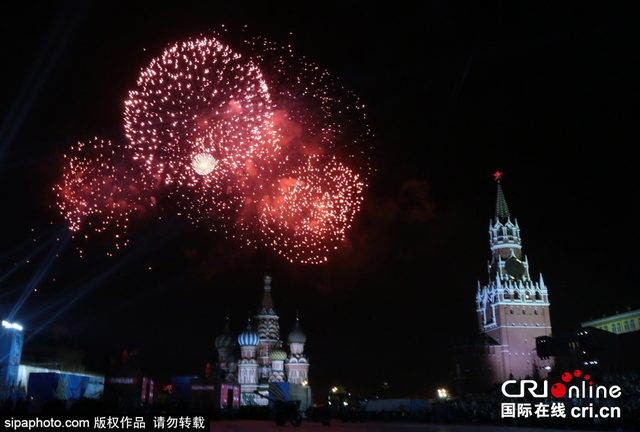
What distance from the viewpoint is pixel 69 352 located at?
6588 cm

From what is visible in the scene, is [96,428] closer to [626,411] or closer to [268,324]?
[626,411]

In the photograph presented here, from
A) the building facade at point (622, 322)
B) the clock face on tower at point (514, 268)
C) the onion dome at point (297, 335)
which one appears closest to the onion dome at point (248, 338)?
the onion dome at point (297, 335)

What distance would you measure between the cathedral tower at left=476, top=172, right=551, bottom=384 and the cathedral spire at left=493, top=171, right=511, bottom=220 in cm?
56

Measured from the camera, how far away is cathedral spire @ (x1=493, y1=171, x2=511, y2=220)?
4114 inches

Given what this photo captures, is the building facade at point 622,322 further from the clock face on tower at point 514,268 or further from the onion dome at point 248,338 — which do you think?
the onion dome at point 248,338

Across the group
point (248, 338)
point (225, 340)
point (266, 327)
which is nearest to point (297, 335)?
point (266, 327)

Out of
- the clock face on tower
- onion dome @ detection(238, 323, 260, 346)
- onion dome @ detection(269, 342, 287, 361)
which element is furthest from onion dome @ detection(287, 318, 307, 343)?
the clock face on tower

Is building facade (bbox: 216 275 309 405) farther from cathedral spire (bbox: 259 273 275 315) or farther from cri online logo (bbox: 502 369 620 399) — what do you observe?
cri online logo (bbox: 502 369 620 399)

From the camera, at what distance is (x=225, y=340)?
294 feet

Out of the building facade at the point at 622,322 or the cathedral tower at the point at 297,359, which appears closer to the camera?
the cathedral tower at the point at 297,359

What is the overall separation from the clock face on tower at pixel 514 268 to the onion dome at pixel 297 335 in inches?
1454

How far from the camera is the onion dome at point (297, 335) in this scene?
88062mm

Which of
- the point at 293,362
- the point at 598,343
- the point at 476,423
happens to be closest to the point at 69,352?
the point at 293,362

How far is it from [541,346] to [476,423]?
33.2 m
